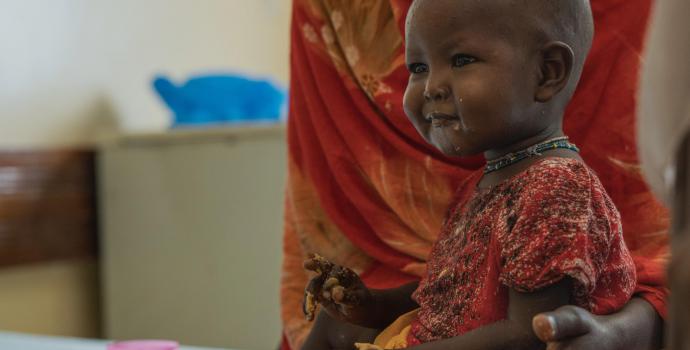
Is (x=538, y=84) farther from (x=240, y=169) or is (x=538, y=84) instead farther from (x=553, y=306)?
(x=240, y=169)

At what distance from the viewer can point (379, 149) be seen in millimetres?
1240

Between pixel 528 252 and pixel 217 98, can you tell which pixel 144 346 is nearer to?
pixel 528 252

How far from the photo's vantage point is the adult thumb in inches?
27.5

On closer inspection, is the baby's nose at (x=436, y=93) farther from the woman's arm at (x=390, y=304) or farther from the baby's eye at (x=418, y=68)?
the woman's arm at (x=390, y=304)

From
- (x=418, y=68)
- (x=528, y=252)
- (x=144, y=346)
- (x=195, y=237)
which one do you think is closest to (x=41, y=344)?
(x=144, y=346)

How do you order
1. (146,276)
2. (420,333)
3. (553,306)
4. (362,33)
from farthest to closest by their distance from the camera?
(146,276) → (362,33) → (420,333) → (553,306)

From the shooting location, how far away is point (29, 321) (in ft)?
7.43

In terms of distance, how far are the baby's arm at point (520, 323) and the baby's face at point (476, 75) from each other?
0.51 feet

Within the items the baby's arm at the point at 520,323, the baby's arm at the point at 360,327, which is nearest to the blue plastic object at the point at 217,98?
the baby's arm at the point at 360,327

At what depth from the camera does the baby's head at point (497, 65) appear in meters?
0.84

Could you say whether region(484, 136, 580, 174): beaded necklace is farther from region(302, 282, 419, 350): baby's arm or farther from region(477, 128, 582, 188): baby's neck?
region(302, 282, 419, 350): baby's arm

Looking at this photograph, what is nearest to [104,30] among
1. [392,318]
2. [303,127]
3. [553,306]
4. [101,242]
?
[101,242]

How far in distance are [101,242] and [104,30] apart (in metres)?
0.55

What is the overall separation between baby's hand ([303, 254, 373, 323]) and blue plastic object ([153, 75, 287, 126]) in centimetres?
153
